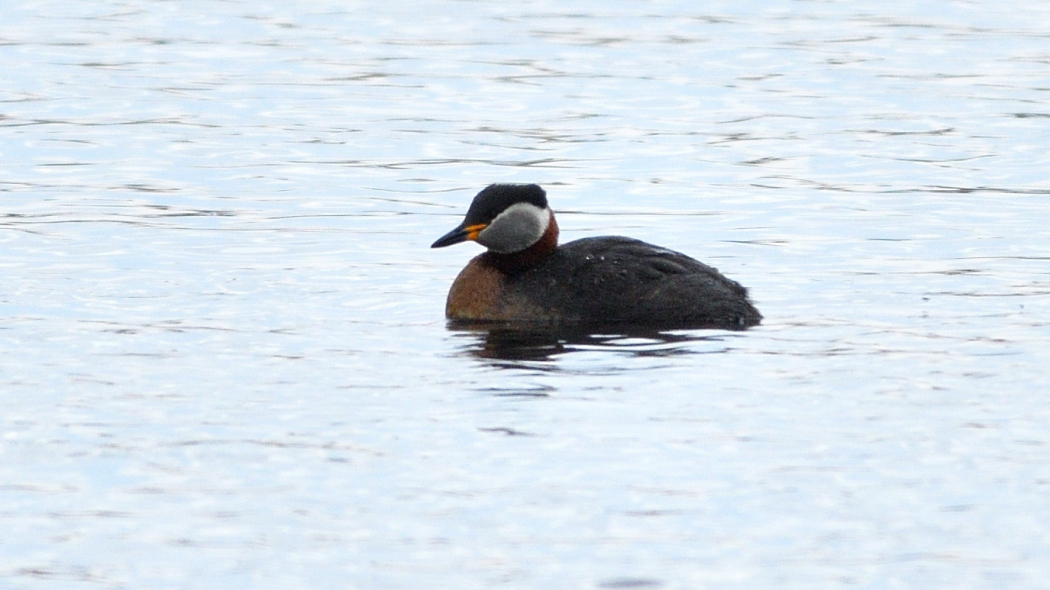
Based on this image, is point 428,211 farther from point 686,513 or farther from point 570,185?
point 686,513

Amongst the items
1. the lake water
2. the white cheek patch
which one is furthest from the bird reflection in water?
the white cheek patch

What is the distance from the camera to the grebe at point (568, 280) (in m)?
11.3

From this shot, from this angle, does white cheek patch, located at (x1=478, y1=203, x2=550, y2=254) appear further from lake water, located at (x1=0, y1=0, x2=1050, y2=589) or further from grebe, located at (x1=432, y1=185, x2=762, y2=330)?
lake water, located at (x1=0, y1=0, x2=1050, y2=589)

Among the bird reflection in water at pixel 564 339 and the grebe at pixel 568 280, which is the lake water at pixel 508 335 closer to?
the bird reflection in water at pixel 564 339

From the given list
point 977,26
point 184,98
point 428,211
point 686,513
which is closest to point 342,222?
point 428,211

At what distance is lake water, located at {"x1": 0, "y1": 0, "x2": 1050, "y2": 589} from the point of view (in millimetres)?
7160

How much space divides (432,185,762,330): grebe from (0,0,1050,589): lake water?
33cm

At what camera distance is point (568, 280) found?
11.5 metres

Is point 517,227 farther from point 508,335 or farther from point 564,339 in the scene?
point 564,339

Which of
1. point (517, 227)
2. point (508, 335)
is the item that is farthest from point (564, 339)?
point (517, 227)

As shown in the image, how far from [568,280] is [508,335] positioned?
2.02 ft

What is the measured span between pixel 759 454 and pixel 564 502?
3.53 ft

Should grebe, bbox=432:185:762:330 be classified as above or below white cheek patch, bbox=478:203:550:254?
below

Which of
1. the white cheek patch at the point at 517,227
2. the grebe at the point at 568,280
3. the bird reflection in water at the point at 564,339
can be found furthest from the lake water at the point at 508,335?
the white cheek patch at the point at 517,227
